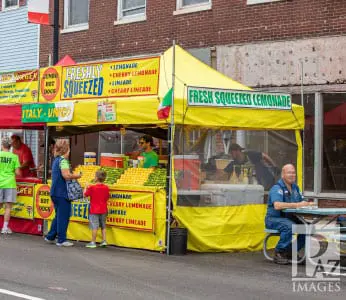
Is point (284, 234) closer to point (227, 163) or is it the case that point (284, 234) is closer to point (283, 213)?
point (283, 213)

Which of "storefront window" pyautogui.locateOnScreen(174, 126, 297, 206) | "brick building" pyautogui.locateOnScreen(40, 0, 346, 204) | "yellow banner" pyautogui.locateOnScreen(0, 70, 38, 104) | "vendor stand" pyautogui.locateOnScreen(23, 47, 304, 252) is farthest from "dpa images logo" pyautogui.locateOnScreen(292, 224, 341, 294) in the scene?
"yellow banner" pyautogui.locateOnScreen(0, 70, 38, 104)

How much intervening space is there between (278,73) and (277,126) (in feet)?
12.2

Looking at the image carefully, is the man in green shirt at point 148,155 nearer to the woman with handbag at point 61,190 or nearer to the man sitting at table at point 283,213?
the woman with handbag at point 61,190

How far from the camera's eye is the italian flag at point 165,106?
11.2 meters

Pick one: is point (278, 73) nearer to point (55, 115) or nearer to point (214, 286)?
point (55, 115)

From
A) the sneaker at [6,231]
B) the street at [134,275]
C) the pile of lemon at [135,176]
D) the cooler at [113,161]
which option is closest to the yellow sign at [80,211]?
the street at [134,275]

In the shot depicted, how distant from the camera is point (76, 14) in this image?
21.2 metres

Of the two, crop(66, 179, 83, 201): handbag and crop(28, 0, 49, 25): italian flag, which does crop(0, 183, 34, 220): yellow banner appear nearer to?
crop(66, 179, 83, 201): handbag

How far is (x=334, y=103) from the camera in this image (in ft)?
50.6

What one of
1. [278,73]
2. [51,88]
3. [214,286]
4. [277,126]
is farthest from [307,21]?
[214,286]

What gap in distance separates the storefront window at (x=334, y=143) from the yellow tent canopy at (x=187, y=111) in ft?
8.69

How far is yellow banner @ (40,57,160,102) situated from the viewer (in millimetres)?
12141

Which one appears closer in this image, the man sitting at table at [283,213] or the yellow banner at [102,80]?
the man sitting at table at [283,213]

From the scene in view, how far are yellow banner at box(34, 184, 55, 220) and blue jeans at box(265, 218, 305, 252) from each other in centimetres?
419
